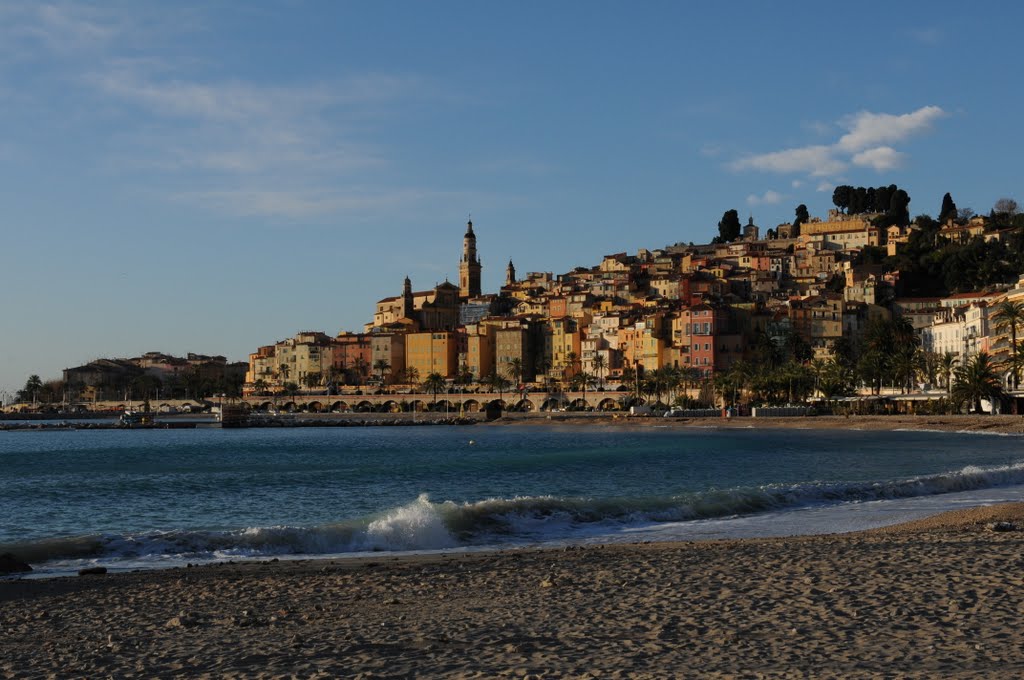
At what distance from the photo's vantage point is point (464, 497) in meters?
30.7

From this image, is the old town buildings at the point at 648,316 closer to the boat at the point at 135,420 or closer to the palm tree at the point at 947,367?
the palm tree at the point at 947,367

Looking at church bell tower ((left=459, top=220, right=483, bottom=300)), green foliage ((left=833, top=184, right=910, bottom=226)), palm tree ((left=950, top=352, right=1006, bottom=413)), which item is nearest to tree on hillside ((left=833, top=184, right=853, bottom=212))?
green foliage ((left=833, top=184, right=910, bottom=226))

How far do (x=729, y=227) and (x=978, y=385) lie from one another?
359 feet

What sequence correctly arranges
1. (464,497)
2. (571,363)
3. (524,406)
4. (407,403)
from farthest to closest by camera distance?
(407,403), (571,363), (524,406), (464,497)

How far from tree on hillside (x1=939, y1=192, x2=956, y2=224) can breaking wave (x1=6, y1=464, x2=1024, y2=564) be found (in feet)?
492

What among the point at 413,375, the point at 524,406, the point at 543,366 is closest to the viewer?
the point at 524,406

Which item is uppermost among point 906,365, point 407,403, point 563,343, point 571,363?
point 563,343

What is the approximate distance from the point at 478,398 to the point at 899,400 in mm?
61909

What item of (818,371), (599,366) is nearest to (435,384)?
(599,366)

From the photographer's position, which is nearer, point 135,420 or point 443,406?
point 135,420

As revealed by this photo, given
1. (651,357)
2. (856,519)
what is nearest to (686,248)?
(651,357)

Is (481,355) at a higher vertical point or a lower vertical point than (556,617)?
higher

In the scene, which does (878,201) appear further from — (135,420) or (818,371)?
(135,420)

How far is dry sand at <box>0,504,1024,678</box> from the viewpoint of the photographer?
874 centimetres
